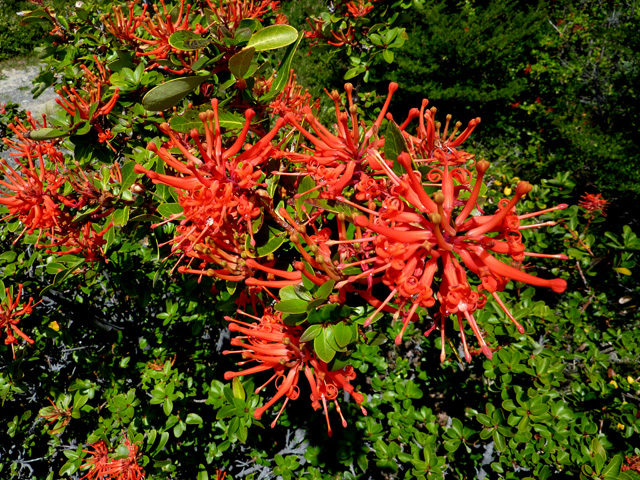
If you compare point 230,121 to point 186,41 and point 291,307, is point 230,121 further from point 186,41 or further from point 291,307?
point 291,307

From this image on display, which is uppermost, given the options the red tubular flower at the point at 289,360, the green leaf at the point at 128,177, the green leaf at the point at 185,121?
the green leaf at the point at 185,121

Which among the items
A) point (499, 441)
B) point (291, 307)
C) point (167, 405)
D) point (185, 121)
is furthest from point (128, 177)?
point (499, 441)

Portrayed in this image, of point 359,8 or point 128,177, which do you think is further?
point 359,8

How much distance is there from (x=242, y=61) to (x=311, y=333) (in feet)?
2.16

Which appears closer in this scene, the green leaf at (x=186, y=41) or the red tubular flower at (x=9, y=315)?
the green leaf at (x=186, y=41)

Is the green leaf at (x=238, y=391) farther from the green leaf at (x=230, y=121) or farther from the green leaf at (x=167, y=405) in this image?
the green leaf at (x=230, y=121)

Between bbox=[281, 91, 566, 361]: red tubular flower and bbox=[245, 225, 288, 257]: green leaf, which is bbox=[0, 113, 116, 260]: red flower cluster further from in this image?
bbox=[281, 91, 566, 361]: red tubular flower

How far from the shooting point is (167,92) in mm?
794

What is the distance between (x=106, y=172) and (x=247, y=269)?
29.3 inches

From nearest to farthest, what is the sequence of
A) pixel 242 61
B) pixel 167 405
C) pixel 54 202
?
pixel 242 61, pixel 54 202, pixel 167 405

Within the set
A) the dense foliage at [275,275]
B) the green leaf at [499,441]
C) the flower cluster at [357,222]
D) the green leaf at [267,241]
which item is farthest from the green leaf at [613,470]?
the green leaf at [267,241]

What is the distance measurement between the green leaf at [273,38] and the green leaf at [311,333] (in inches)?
27.1

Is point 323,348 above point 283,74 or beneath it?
beneath

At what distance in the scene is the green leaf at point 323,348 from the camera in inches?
29.2
